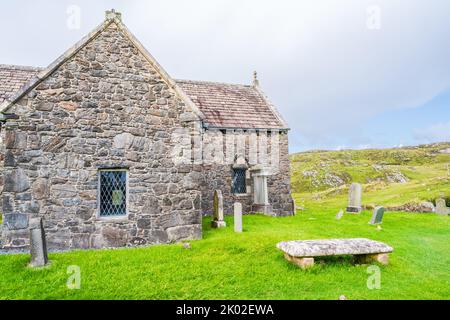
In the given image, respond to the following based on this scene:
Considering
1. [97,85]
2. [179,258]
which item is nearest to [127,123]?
[97,85]

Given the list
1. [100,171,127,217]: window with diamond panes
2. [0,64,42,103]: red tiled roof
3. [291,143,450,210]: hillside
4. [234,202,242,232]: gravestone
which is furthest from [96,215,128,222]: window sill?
[291,143,450,210]: hillside

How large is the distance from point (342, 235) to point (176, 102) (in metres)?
8.63

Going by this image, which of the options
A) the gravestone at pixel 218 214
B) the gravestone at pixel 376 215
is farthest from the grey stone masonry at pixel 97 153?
the gravestone at pixel 376 215

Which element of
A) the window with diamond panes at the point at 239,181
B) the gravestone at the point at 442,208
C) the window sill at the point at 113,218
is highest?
the window with diamond panes at the point at 239,181

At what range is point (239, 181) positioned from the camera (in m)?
21.2

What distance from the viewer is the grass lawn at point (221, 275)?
760 centimetres

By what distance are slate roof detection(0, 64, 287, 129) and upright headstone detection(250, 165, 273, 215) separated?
2844 millimetres

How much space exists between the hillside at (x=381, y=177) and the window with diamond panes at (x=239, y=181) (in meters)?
12.1

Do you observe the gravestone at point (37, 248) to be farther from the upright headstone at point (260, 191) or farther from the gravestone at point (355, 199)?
the gravestone at point (355, 199)

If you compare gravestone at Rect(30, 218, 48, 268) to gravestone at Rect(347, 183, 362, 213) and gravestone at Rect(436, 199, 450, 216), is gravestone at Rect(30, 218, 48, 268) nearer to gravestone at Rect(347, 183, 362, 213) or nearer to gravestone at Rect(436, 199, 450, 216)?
gravestone at Rect(347, 183, 362, 213)

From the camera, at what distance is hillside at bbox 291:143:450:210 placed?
2862 centimetres

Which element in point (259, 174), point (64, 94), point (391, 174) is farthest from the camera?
point (391, 174)
